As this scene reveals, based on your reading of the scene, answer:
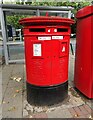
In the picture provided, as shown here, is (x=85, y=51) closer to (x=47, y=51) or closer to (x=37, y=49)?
(x=47, y=51)

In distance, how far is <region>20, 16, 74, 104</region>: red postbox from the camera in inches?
109

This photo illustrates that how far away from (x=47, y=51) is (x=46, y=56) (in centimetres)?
9

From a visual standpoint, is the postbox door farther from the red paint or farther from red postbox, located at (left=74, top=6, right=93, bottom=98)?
red postbox, located at (left=74, top=6, right=93, bottom=98)

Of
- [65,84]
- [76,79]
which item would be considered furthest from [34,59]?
[76,79]

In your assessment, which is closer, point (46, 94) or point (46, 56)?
point (46, 56)

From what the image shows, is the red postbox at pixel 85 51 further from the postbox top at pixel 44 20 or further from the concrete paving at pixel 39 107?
the postbox top at pixel 44 20

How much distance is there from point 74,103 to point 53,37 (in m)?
1.37

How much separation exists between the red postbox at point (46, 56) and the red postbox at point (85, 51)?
34 cm

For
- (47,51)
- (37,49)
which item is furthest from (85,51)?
(37,49)

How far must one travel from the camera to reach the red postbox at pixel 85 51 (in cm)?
304

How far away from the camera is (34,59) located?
2936 mm

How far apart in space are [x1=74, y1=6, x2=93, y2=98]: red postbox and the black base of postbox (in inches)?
18.4

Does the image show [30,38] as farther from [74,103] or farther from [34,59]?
[74,103]

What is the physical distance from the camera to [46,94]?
305 cm
